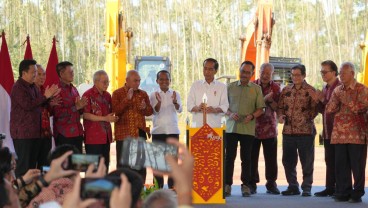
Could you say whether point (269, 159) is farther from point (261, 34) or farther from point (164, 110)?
point (261, 34)

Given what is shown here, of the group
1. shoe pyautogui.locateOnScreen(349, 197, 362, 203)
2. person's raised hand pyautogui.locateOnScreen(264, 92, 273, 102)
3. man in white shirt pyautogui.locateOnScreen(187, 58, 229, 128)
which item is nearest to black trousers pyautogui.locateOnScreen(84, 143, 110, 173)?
man in white shirt pyautogui.locateOnScreen(187, 58, 229, 128)

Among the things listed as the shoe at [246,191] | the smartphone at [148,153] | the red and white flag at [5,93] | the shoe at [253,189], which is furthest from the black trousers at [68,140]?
the smartphone at [148,153]

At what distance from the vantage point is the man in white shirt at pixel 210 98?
29.7 feet

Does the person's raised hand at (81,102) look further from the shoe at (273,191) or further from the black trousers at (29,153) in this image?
the shoe at (273,191)

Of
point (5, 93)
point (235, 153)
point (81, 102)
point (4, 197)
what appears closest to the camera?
point (4, 197)

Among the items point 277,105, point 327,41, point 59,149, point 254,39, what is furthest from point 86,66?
point 59,149

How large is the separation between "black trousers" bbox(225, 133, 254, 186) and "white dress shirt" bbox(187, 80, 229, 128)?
26 centimetres

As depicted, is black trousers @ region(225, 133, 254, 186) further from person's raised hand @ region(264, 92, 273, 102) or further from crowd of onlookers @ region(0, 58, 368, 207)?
person's raised hand @ region(264, 92, 273, 102)

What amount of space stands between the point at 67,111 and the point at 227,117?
1726mm

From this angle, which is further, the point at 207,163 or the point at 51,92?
the point at 207,163

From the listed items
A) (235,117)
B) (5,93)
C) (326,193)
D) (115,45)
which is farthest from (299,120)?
(115,45)

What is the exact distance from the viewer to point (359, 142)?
8594 millimetres

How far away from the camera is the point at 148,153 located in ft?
11.2

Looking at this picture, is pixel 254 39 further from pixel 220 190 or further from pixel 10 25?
pixel 10 25
